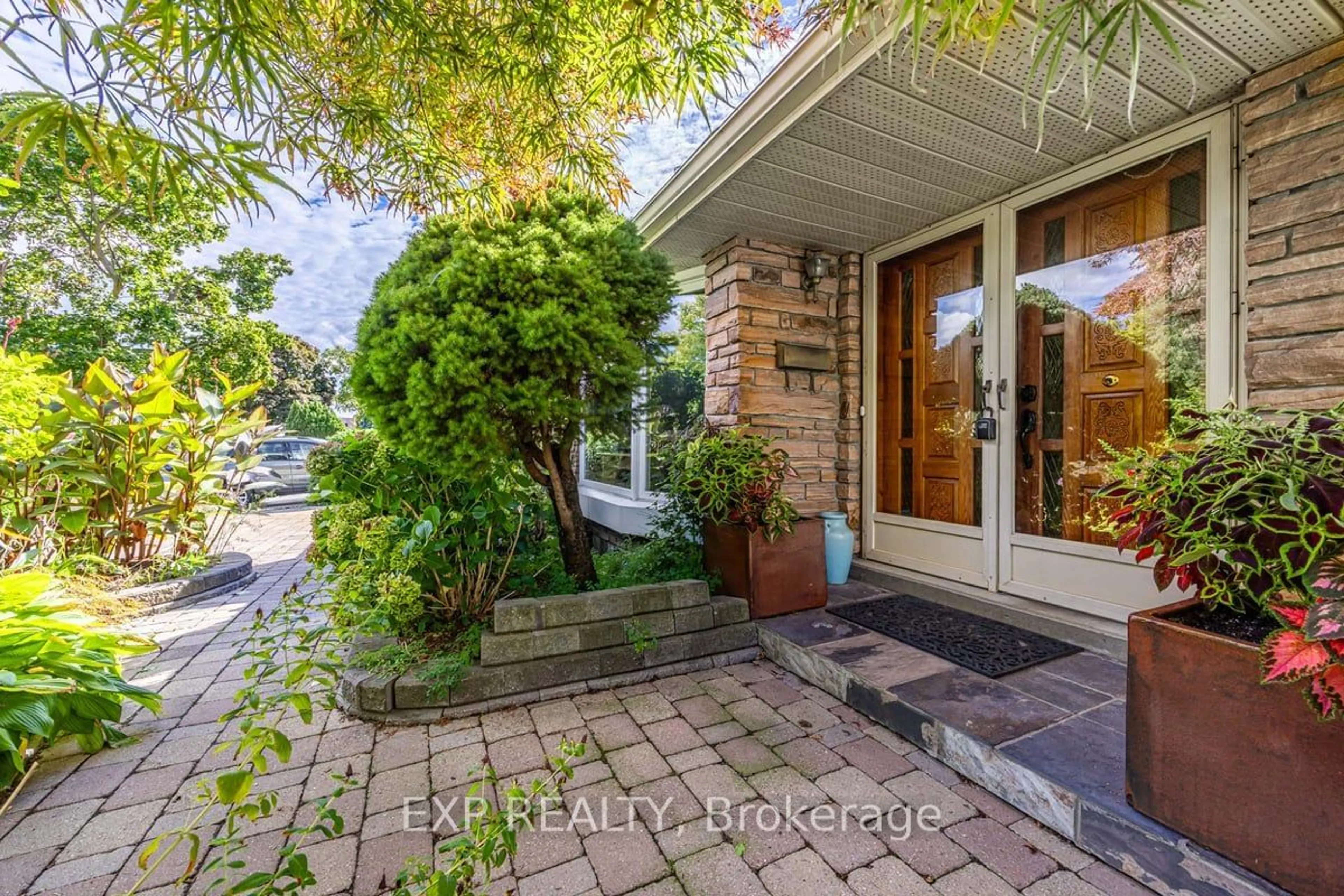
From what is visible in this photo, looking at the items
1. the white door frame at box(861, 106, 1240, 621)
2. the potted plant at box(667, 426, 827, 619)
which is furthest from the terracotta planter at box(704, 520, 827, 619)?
the white door frame at box(861, 106, 1240, 621)

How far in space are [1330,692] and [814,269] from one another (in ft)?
10.0

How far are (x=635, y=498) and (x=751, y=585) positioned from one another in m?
1.99

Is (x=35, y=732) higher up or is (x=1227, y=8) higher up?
(x=1227, y=8)

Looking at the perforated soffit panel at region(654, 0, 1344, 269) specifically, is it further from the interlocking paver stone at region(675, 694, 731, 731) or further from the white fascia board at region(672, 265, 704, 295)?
the interlocking paver stone at region(675, 694, 731, 731)

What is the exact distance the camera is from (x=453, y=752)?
74.5 inches

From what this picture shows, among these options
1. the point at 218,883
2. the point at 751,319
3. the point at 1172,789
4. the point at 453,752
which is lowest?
the point at 453,752

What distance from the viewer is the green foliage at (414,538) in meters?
2.33

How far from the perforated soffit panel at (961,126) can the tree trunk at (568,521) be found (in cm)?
167

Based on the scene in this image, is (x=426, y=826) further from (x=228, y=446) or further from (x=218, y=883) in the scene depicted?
(x=228, y=446)

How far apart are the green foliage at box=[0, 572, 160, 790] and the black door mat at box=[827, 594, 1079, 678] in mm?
2956

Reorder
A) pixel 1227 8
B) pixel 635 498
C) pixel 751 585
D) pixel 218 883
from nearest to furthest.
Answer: pixel 218 883, pixel 1227 8, pixel 751 585, pixel 635 498

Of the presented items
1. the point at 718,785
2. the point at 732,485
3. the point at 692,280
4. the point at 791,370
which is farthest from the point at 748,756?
the point at 692,280

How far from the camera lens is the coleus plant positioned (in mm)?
1013

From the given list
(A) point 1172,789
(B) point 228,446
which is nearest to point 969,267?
(A) point 1172,789
